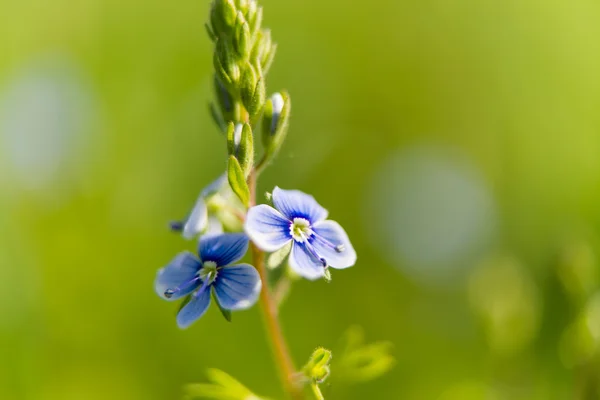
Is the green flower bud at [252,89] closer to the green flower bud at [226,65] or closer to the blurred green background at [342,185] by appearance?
the green flower bud at [226,65]

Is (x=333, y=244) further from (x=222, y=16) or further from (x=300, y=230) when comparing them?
(x=222, y=16)

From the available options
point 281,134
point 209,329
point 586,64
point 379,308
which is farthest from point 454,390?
point 586,64

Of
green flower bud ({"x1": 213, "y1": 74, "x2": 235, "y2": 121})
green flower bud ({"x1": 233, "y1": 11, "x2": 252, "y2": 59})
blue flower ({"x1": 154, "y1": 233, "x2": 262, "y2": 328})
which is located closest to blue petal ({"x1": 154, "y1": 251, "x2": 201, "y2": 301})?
blue flower ({"x1": 154, "y1": 233, "x2": 262, "y2": 328})

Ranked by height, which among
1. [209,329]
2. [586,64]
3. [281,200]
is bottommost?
[281,200]

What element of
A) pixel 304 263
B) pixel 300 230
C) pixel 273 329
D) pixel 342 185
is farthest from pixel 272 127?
pixel 342 185

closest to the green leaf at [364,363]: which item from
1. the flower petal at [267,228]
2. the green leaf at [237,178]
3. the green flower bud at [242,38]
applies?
the flower petal at [267,228]

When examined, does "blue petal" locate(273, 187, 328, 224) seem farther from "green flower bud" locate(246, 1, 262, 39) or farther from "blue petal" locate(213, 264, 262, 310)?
"green flower bud" locate(246, 1, 262, 39)

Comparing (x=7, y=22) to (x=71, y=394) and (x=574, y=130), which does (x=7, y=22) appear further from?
(x=574, y=130)
